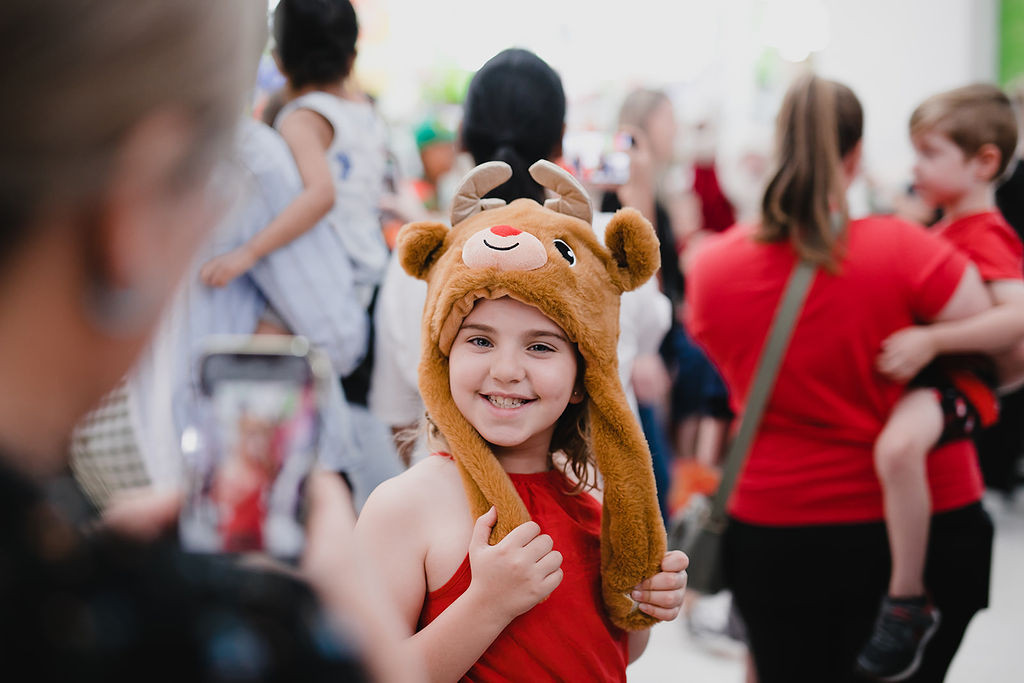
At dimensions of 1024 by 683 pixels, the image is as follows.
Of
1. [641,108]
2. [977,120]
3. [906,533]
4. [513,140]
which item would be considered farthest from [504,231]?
[641,108]

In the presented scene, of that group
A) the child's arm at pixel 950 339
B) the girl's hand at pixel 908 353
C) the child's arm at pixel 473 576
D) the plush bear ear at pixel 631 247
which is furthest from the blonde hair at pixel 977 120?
the child's arm at pixel 473 576

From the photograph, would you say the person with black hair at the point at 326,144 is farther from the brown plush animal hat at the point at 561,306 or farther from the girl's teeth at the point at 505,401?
the girl's teeth at the point at 505,401

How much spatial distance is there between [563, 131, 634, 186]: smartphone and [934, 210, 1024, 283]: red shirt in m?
0.82

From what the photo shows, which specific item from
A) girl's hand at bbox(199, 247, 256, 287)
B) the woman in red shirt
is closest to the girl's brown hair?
the woman in red shirt

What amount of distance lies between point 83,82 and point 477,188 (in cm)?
88

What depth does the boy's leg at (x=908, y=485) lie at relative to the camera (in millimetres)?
1861

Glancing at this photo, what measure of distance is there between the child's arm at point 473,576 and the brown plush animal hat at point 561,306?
47 millimetres

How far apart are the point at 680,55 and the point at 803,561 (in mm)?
6634

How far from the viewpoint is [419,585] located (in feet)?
3.72

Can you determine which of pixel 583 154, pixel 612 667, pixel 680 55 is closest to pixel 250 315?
pixel 583 154

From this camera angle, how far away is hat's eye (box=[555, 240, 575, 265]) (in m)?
1.22

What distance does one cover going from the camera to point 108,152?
0.46 metres

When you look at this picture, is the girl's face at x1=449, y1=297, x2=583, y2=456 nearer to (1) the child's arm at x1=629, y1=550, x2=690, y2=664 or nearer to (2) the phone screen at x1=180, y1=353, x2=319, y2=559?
(1) the child's arm at x1=629, y1=550, x2=690, y2=664

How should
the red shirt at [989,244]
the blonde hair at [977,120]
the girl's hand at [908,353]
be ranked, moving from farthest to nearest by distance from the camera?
1. the blonde hair at [977,120]
2. the red shirt at [989,244]
3. the girl's hand at [908,353]
